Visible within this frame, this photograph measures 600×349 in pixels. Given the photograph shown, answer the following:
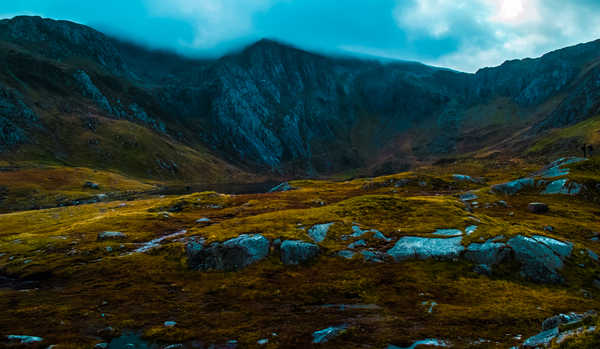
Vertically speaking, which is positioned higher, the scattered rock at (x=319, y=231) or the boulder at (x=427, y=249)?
the scattered rock at (x=319, y=231)

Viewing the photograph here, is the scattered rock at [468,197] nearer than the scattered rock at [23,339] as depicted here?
No

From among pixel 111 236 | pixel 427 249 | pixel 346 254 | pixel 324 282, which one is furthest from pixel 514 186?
pixel 111 236

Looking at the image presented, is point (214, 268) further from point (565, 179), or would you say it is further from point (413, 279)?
point (565, 179)

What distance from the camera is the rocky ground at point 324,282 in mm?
19286

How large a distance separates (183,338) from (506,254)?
100 feet

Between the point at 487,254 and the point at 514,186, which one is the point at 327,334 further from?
the point at 514,186

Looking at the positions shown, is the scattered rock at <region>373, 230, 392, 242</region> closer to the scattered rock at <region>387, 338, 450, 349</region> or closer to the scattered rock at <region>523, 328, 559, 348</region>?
the scattered rock at <region>387, 338, 450, 349</region>

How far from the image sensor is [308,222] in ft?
149

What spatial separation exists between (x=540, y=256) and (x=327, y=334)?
24625mm

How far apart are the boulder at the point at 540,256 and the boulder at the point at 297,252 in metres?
21.1

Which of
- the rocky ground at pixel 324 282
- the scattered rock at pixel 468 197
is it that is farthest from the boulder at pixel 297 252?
the scattered rock at pixel 468 197

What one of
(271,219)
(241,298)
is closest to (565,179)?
(271,219)

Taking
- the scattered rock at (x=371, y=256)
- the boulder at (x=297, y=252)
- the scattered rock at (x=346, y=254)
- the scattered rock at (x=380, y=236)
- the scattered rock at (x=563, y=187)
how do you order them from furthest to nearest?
the scattered rock at (x=563, y=187) → the scattered rock at (x=380, y=236) → the boulder at (x=297, y=252) → the scattered rock at (x=346, y=254) → the scattered rock at (x=371, y=256)

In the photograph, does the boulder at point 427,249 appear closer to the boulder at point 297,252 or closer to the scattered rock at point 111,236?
the boulder at point 297,252
